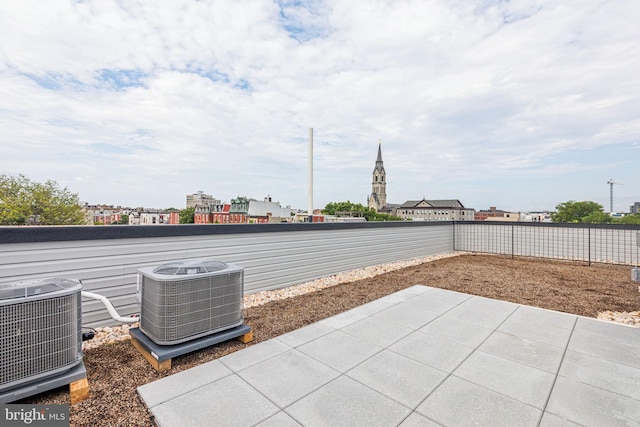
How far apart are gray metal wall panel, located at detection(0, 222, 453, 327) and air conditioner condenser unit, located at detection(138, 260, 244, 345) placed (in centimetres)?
101

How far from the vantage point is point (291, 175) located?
2086cm

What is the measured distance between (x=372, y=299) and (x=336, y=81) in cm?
794

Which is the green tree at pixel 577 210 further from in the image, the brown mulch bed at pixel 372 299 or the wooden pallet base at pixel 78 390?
the wooden pallet base at pixel 78 390

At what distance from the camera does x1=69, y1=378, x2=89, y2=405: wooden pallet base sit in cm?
167

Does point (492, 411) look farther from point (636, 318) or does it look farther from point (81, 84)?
point (81, 84)

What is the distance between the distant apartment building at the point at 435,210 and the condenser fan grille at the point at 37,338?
81.0m

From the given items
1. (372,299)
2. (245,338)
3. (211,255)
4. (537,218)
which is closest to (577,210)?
(537,218)

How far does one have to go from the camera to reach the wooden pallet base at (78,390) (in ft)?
5.48

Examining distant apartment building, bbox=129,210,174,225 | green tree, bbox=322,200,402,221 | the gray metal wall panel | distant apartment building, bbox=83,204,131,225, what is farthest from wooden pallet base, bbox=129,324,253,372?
green tree, bbox=322,200,402,221

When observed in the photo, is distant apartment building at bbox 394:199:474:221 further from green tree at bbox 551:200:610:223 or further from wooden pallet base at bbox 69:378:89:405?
wooden pallet base at bbox 69:378:89:405

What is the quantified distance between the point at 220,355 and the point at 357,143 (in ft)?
62.2

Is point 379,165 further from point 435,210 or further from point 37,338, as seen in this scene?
point 37,338

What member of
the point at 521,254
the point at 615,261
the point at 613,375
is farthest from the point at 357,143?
the point at 613,375

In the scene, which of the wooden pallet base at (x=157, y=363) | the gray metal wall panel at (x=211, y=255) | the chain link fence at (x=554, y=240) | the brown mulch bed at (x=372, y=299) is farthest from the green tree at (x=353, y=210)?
the wooden pallet base at (x=157, y=363)
